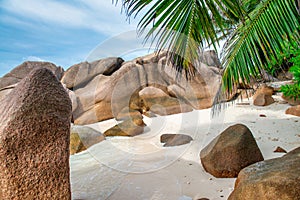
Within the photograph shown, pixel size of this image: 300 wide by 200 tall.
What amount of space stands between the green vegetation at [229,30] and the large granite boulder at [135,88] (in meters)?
3.73

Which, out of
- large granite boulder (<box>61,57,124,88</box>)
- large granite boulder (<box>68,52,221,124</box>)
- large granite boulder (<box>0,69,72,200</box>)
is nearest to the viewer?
large granite boulder (<box>0,69,72,200</box>)

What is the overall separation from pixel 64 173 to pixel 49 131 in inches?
14.5

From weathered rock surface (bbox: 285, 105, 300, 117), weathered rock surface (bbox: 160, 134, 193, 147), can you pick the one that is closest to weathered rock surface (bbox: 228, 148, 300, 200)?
weathered rock surface (bbox: 160, 134, 193, 147)

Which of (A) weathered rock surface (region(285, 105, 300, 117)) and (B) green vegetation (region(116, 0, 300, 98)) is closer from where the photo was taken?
(B) green vegetation (region(116, 0, 300, 98))

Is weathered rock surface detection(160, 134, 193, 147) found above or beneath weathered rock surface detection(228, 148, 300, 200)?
beneath

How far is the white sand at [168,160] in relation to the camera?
8.15 feet

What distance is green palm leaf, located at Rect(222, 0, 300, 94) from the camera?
2562 millimetres

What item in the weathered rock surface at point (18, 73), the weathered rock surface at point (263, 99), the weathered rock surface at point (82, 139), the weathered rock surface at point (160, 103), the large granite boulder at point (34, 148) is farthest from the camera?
the weathered rock surface at point (18, 73)

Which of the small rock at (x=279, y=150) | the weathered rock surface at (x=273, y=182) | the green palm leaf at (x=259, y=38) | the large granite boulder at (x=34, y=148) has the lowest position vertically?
the small rock at (x=279, y=150)

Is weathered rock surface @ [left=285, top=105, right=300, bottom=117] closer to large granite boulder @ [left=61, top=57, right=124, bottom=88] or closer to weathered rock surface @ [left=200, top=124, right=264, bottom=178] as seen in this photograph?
weathered rock surface @ [left=200, top=124, right=264, bottom=178]

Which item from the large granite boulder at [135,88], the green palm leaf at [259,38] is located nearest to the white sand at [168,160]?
the green palm leaf at [259,38]

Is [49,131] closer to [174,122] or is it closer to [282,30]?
[282,30]

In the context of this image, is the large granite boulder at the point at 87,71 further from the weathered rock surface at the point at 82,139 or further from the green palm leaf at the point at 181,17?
the green palm leaf at the point at 181,17

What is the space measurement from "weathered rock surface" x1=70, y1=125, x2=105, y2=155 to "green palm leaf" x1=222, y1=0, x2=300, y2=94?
9.49ft
